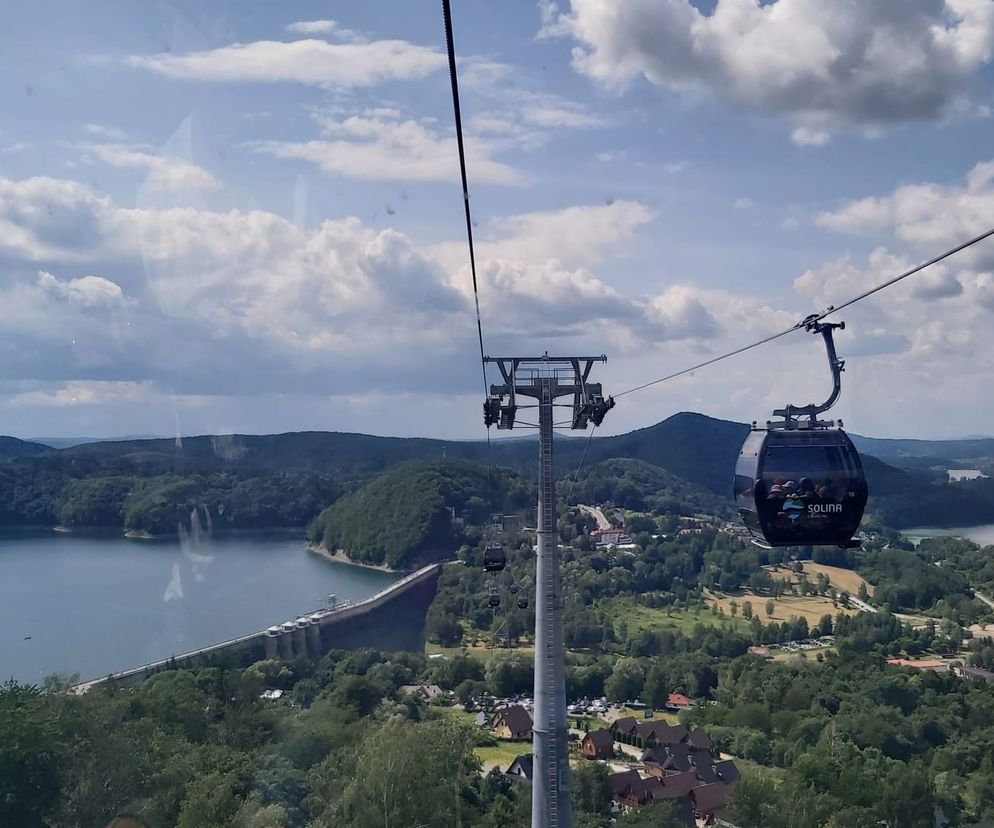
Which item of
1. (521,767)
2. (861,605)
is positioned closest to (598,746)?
(521,767)

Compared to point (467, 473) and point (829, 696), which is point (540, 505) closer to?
point (829, 696)

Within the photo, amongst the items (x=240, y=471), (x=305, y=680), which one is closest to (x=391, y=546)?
(x=240, y=471)

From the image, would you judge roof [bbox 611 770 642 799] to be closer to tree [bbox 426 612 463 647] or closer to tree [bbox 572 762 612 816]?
tree [bbox 572 762 612 816]

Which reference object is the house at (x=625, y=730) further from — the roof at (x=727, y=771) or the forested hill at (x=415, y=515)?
the forested hill at (x=415, y=515)

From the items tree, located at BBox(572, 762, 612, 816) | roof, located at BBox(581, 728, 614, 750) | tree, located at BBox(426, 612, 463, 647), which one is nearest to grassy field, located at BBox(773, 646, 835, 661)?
tree, located at BBox(426, 612, 463, 647)

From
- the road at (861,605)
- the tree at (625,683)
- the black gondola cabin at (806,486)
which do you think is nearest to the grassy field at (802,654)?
the tree at (625,683)

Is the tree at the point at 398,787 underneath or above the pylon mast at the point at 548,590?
underneath
